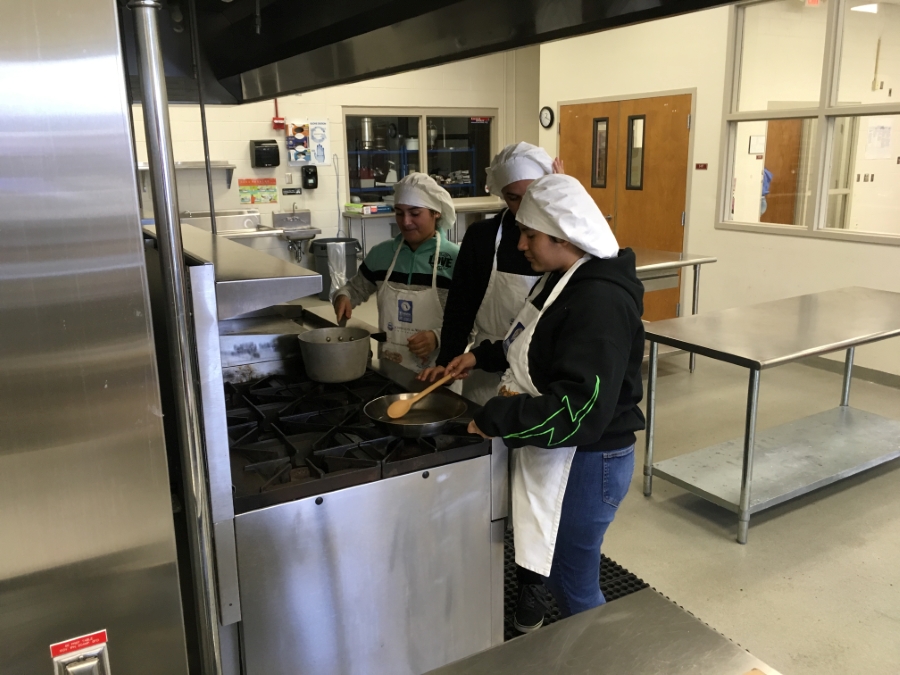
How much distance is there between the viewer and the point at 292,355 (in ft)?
6.80

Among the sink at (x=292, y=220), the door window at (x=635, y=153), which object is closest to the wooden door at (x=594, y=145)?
the door window at (x=635, y=153)

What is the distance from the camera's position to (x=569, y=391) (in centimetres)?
139

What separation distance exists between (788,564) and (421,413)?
1663 mm

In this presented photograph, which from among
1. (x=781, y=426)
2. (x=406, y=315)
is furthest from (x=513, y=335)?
(x=781, y=426)

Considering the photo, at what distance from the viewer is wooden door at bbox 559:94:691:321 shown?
5.39m

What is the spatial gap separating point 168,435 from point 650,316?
4803 mm

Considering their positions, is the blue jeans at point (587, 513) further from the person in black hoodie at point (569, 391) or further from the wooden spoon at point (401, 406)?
the wooden spoon at point (401, 406)

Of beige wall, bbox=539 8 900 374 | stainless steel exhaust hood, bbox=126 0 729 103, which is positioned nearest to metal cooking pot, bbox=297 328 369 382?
stainless steel exhaust hood, bbox=126 0 729 103

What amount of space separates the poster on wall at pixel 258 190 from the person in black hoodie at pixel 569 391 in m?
5.42

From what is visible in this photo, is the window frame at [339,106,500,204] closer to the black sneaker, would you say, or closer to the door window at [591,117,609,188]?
the door window at [591,117,609,188]

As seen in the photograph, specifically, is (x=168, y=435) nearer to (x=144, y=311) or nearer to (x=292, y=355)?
(x=292, y=355)

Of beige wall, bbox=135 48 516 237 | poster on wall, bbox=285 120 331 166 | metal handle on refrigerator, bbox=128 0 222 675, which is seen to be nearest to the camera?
metal handle on refrigerator, bbox=128 0 222 675

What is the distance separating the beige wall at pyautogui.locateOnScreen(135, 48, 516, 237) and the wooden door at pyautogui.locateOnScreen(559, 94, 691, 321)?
50.4 inches

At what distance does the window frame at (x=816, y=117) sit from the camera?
13.9ft
